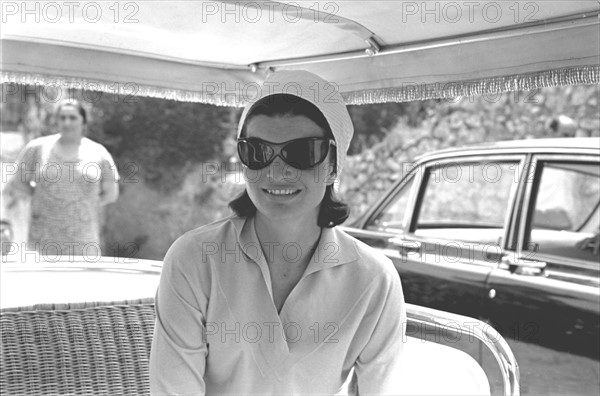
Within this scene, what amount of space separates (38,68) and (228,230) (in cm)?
140

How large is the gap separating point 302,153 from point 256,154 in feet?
0.38

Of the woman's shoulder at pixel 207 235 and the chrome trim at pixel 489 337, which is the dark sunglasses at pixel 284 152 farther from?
the chrome trim at pixel 489 337

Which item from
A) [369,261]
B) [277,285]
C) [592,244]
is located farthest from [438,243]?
[277,285]

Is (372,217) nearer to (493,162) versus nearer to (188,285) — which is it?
(493,162)

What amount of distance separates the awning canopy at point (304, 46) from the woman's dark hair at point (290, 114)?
478mm

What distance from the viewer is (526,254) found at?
4559 millimetres

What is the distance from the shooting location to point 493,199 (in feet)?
29.4

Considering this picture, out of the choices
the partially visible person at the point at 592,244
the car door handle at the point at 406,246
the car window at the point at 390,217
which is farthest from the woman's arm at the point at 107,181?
the partially visible person at the point at 592,244

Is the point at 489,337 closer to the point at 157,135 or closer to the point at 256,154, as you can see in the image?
the point at 256,154

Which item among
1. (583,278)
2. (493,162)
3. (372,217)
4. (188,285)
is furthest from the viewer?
(372,217)

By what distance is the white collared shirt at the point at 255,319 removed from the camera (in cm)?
201

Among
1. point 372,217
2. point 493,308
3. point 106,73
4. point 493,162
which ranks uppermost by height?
point 106,73

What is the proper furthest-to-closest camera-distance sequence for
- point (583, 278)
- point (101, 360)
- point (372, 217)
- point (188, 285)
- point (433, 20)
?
point (372, 217)
point (583, 278)
point (101, 360)
point (433, 20)
point (188, 285)

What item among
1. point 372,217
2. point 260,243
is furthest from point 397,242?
point 260,243
